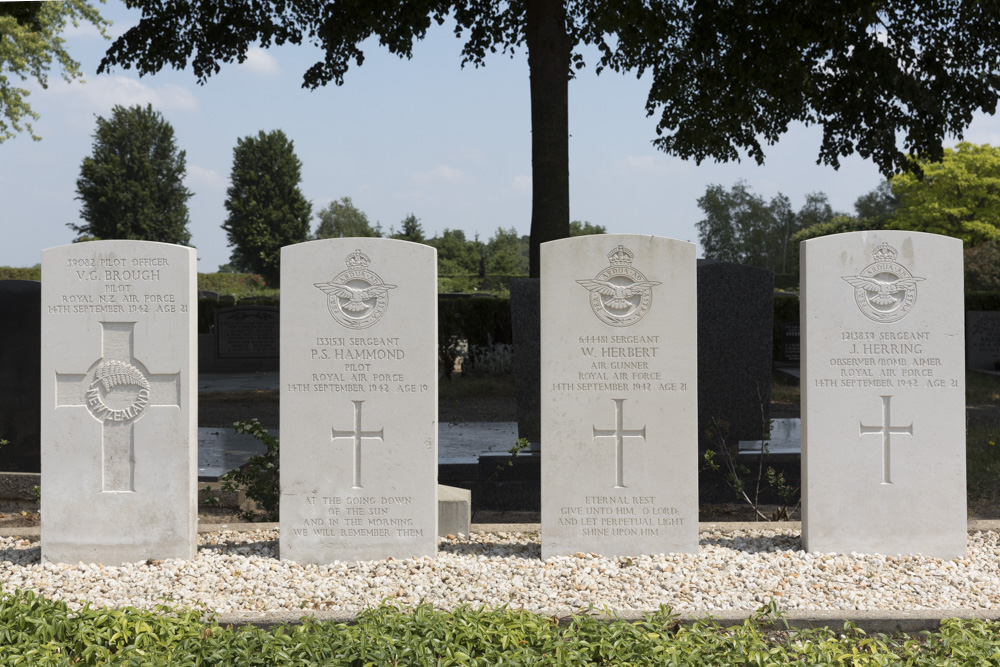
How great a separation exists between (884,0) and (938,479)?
361 inches

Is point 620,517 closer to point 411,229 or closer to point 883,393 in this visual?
point 883,393

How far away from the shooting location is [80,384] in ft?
15.5

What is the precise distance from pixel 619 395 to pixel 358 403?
150cm

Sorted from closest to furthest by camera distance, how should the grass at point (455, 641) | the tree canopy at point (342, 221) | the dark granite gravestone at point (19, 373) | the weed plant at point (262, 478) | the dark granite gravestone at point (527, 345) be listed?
the grass at point (455, 641)
the weed plant at point (262, 478)
the dark granite gravestone at point (19, 373)
the dark granite gravestone at point (527, 345)
the tree canopy at point (342, 221)

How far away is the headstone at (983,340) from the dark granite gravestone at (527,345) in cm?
1576

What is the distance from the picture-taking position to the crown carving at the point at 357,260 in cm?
470

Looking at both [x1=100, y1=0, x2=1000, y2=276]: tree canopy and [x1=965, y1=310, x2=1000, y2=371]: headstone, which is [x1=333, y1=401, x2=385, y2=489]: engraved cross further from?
[x1=965, y1=310, x2=1000, y2=371]: headstone

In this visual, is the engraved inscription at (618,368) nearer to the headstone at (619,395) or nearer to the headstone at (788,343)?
the headstone at (619,395)

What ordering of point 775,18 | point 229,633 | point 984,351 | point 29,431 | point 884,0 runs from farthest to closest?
point 984,351 → point 884,0 → point 775,18 → point 29,431 → point 229,633

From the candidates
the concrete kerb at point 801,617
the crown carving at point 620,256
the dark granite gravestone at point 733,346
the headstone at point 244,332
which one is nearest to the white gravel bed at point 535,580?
the concrete kerb at point 801,617

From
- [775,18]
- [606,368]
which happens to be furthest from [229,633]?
[775,18]

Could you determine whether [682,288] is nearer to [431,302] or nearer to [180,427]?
[431,302]

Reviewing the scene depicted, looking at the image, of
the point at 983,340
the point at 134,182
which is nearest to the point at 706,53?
the point at 983,340

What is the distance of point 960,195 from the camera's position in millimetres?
39125
